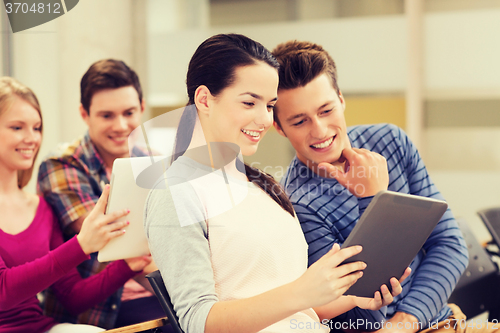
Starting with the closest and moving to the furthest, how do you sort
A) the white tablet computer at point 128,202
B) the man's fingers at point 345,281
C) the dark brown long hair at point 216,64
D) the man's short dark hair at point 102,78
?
the man's fingers at point 345,281, the dark brown long hair at point 216,64, the white tablet computer at point 128,202, the man's short dark hair at point 102,78

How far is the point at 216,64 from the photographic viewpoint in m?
0.85

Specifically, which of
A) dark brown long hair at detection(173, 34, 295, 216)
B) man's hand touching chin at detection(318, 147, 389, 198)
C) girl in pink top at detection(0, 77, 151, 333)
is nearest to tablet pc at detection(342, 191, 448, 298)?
man's hand touching chin at detection(318, 147, 389, 198)

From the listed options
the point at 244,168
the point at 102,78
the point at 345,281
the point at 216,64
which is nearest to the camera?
the point at 345,281

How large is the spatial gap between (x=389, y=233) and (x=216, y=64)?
17.4 inches

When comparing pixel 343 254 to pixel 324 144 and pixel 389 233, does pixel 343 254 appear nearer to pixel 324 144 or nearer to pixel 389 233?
pixel 389 233

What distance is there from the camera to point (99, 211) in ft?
3.25

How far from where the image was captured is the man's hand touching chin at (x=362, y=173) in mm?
1024

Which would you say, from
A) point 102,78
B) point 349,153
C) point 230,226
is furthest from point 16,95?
point 349,153

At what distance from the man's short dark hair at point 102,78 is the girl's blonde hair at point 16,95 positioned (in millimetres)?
247

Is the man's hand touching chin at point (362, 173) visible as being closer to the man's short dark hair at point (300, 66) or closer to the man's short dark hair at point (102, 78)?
the man's short dark hair at point (300, 66)

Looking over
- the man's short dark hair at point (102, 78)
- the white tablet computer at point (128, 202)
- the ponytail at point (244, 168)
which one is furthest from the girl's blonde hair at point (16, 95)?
the ponytail at point (244, 168)

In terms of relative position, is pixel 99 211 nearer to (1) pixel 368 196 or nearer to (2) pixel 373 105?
(1) pixel 368 196

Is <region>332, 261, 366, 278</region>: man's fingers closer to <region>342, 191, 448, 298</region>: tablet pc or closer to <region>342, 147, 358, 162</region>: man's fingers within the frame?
<region>342, 191, 448, 298</region>: tablet pc

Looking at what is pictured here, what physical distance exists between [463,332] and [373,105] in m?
2.09
